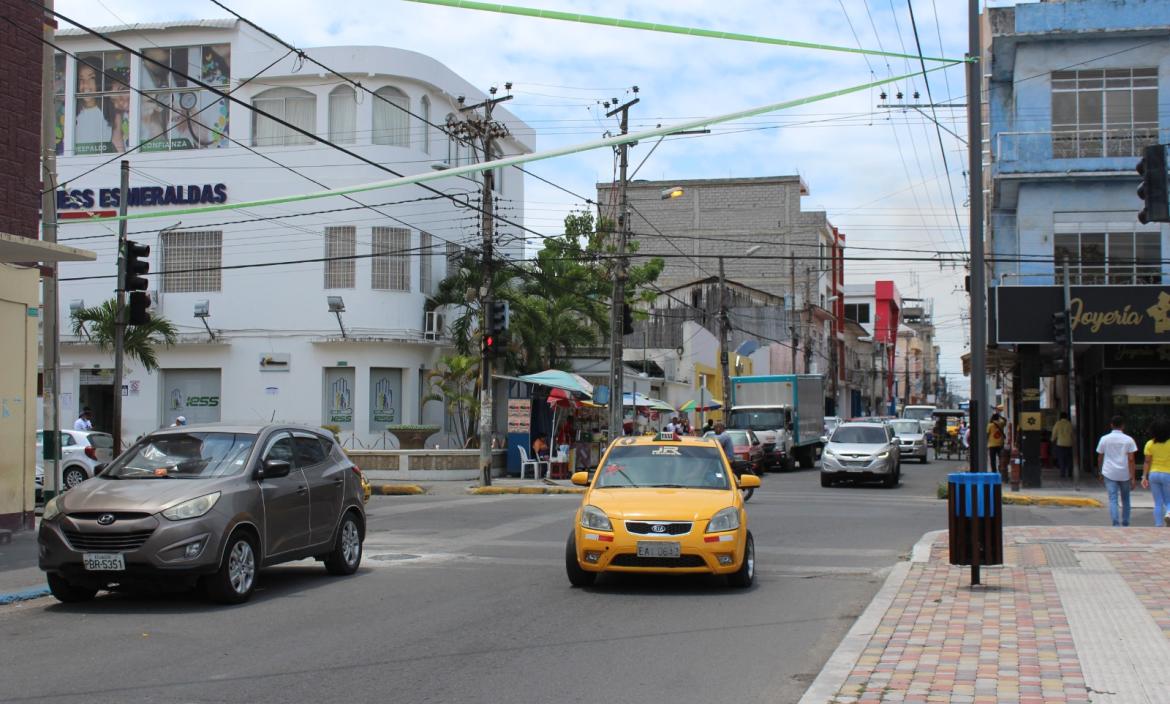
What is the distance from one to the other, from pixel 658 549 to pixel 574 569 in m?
1.02

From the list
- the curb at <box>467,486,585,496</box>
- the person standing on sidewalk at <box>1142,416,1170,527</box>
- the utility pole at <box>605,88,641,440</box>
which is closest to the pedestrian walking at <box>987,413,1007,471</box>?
the utility pole at <box>605,88,641,440</box>

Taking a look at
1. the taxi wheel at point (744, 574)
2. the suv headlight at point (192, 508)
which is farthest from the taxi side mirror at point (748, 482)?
the suv headlight at point (192, 508)

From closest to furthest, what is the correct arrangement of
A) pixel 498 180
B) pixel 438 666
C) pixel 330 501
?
pixel 438 666 < pixel 330 501 < pixel 498 180

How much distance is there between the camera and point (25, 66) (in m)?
17.4

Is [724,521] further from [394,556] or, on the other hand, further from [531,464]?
[531,464]

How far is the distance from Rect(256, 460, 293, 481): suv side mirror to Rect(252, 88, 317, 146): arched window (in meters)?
27.7

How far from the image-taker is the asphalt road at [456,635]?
7.66 meters

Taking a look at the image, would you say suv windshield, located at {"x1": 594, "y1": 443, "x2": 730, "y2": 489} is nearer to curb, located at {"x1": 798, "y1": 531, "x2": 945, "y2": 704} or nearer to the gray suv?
curb, located at {"x1": 798, "y1": 531, "x2": 945, "y2": 704}

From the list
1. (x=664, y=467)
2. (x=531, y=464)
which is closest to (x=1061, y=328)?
(x=531, y=464)

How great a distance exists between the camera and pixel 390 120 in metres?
37.7

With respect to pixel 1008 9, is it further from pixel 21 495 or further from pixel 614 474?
pixel 21 495

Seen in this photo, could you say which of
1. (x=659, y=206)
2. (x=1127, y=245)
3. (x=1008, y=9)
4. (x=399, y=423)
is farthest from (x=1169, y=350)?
(x=659, y=206)

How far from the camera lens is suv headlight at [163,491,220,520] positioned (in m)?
10.6

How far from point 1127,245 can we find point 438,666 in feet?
89.3
